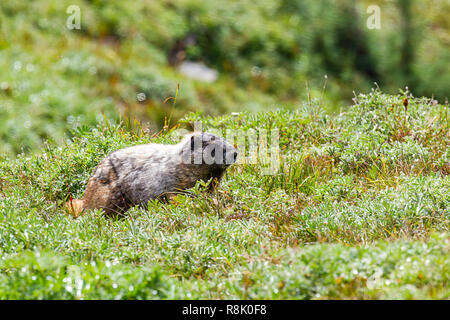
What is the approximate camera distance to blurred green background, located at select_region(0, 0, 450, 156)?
1269cm

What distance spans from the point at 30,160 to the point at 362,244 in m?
4.38

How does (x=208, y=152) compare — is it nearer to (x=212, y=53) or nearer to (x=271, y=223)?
(x=271, y=223)

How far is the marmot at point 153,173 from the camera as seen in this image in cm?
530

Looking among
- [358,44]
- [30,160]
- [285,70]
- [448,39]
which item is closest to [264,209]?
[30,160]

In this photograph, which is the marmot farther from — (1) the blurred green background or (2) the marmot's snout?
(1) the blurred green background

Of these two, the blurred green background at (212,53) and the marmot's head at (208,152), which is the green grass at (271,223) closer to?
the marmot's head at (208,152)

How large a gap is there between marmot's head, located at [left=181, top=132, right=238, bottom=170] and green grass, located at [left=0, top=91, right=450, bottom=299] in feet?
1.07

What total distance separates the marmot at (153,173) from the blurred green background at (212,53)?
6725 mm

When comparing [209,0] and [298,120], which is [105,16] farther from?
[298,120]

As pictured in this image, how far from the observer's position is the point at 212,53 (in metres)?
15.2

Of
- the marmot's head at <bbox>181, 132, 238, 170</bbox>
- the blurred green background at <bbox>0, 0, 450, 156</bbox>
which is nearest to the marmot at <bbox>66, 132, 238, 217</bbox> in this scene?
the marmot's head at <bbox>181, 132, 238, 170</bbox>

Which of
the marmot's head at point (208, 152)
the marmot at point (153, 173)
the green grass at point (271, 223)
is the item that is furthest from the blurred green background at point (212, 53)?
the marmot's head at point (208, 152)

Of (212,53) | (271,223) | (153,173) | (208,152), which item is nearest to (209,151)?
(208,152)

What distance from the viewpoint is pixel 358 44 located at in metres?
15.9
